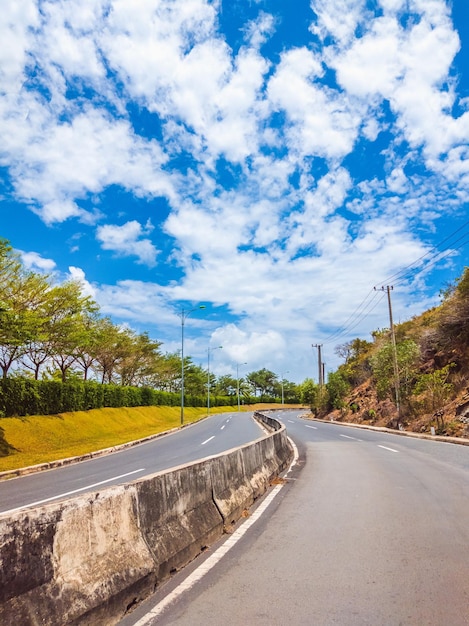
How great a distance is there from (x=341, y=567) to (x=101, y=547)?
2.59m

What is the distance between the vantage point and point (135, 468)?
15180mm

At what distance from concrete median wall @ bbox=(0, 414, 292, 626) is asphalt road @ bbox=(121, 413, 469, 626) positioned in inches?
9.0

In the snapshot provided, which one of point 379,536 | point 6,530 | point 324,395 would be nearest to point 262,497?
point 379,536

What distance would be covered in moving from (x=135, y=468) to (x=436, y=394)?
20.7 meters

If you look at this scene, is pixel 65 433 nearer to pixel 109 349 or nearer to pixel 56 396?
pixel 56 396

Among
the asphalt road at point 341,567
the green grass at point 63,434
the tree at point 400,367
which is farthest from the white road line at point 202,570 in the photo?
the tree at point 400,367

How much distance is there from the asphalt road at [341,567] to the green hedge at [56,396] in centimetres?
2087

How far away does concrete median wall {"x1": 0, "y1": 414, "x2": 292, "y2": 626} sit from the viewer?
322 centimetres

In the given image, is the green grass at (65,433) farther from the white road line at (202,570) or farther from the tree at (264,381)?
the tree at (264,381)

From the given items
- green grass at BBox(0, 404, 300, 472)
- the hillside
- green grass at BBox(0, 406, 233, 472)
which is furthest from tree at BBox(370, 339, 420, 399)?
green grass at BBox(0, 406, 233, 472)

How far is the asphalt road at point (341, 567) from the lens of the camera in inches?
155

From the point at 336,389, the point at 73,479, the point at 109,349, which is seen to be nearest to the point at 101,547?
the point at 73,479

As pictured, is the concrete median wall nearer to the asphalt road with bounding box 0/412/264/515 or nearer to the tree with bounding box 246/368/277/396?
the asphalt road with bounding box 0/412/264/515

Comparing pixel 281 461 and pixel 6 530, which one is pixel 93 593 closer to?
pixel 6 530
